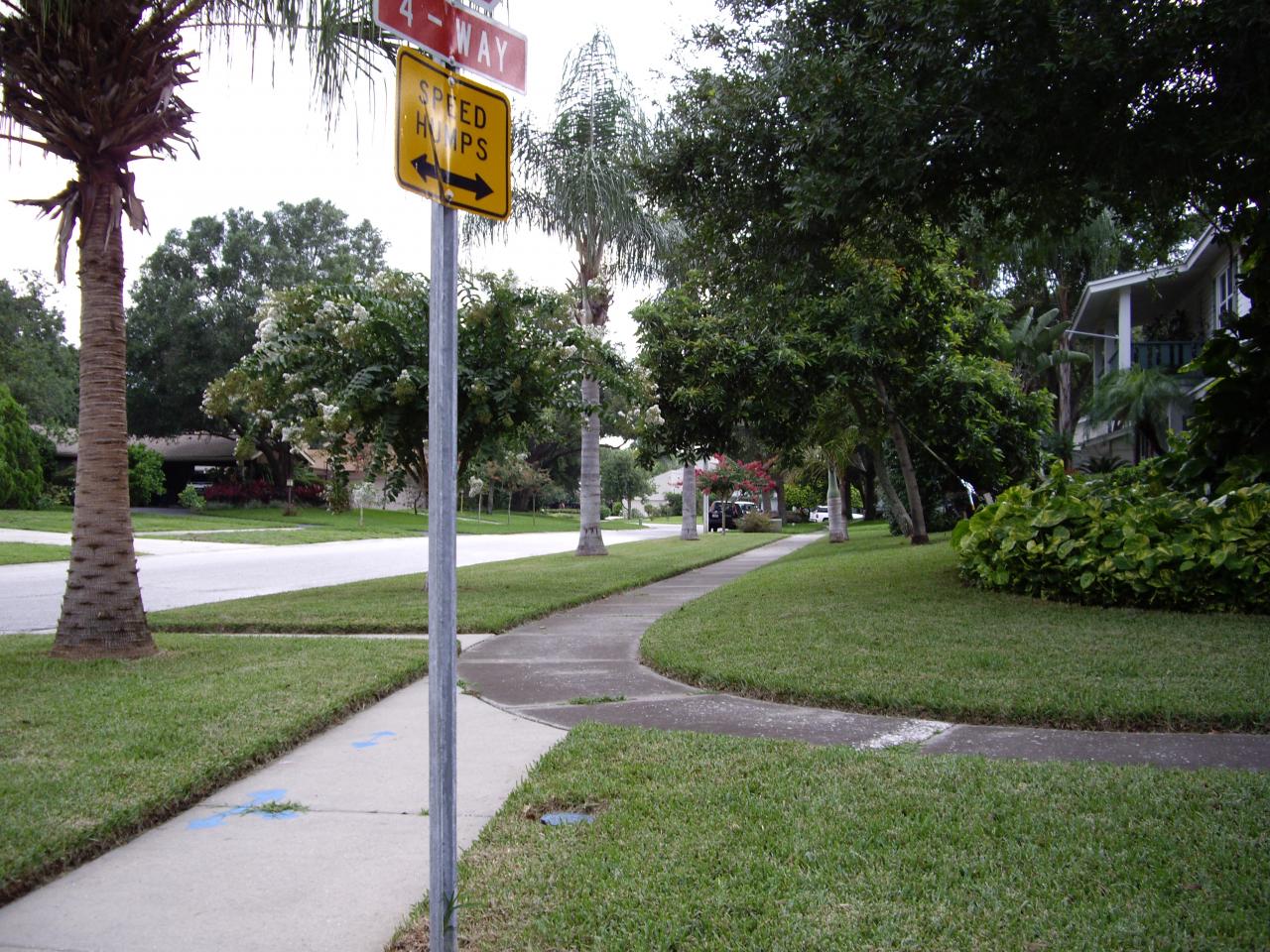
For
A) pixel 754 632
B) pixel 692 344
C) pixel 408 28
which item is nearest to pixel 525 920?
pixel 408 28

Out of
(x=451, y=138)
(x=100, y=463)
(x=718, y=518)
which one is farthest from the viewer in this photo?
(x=718, y=518)

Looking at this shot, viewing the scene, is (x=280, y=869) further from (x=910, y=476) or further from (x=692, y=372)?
(x=910, y=476)

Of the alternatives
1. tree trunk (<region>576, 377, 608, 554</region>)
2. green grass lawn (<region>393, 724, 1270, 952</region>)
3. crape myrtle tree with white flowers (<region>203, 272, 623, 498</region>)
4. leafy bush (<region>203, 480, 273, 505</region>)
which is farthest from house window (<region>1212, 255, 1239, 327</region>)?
leafy bush (<region>203, 480, 273, 505</region>)

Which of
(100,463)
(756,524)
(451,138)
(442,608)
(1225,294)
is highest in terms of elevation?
(1225,294)

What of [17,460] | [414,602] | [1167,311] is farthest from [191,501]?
[1167,311]

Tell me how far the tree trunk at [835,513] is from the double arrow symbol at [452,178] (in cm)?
2406

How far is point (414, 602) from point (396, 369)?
9.18 feet

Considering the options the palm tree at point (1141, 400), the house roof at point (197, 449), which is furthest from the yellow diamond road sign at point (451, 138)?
the house roof at point (197, 449)

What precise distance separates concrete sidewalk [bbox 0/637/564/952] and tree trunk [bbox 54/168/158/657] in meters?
3.24

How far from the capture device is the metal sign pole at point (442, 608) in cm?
256

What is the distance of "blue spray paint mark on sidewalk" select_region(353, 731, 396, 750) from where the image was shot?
212 inches

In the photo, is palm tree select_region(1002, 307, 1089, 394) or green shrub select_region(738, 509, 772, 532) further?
green shrub select_region(738, 509, 772, 532)

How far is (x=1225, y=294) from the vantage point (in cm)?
1947

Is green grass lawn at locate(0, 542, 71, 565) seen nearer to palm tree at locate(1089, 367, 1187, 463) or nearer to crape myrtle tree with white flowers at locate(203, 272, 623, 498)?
crape myrtle tree with white flowers at locate(203, 272, 623, 498)
